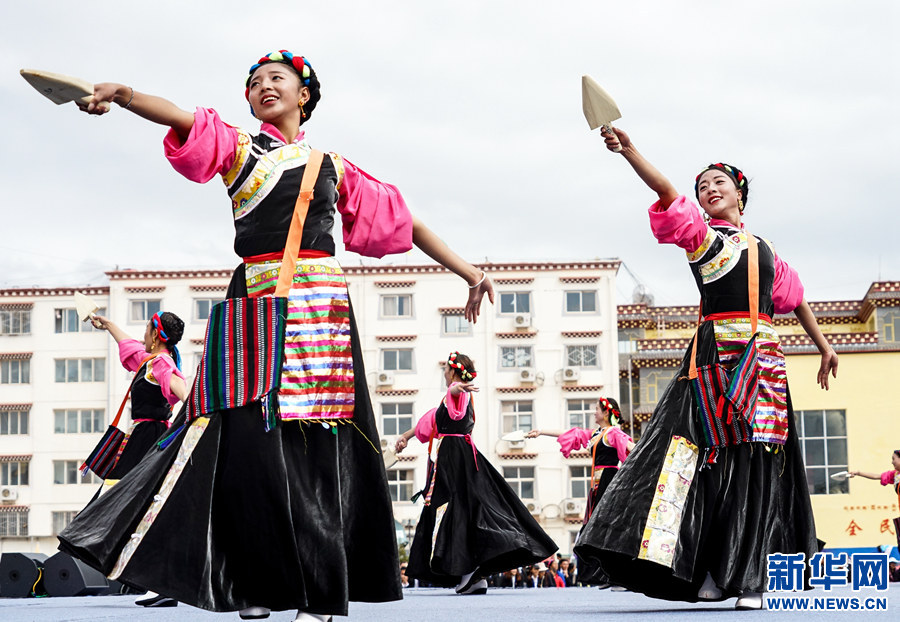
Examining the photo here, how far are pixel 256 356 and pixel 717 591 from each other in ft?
9.88

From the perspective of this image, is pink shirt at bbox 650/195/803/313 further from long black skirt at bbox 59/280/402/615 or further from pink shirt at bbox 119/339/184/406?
pink shirt at bbox 119/339/184/406

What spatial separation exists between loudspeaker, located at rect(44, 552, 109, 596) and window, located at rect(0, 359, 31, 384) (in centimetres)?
3667

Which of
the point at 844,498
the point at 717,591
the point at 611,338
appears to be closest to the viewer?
the point at 717,591

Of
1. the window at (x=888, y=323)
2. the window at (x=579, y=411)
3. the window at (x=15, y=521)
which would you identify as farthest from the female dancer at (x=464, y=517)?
the window at (x=15, y=521)

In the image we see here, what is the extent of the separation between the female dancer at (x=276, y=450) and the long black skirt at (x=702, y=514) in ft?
5.98

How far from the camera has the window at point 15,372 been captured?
46.8 m

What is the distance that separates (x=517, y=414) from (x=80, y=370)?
1641 cm

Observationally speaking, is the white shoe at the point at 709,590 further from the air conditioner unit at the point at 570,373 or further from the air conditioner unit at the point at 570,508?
the air conditioner unit at the point at 570,373

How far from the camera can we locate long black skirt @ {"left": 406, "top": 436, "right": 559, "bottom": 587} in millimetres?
10719

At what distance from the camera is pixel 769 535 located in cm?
641

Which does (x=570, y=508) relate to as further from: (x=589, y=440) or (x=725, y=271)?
(x=725, y=271)

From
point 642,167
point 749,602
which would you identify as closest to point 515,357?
point 749,602

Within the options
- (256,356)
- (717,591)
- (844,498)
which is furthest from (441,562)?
(844,498)

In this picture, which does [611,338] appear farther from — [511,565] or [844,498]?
[511,565]
